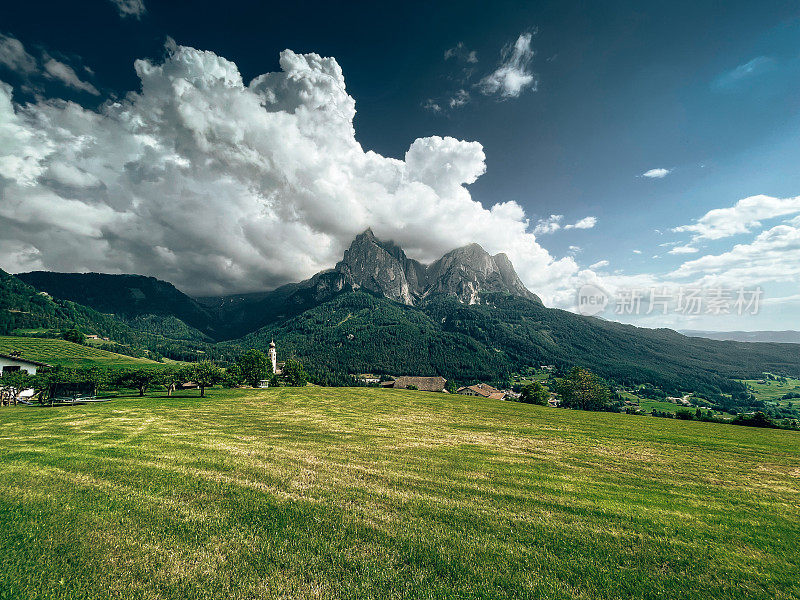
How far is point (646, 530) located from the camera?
9.33 meters

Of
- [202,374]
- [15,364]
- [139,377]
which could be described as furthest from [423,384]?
[15,364]

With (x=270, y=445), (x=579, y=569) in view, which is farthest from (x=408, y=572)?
(x=270, y=445)

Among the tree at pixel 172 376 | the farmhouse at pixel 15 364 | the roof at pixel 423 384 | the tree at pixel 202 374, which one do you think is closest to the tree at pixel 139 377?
the tree at pixel 172 376

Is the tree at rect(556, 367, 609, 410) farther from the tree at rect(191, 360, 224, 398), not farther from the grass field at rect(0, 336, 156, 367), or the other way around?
the grass field at rect(0, 336, 156, 367)

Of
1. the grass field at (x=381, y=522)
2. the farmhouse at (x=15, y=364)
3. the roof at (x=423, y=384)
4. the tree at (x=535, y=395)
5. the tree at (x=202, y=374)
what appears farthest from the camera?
the roof at (x=423, y=384)

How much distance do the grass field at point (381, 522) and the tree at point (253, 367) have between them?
201 feet

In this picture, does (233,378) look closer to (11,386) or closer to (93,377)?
(93,377)

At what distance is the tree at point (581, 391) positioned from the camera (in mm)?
83062

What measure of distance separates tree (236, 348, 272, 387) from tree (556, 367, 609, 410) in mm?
81776

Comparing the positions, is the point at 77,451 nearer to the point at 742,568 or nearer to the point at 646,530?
the point at 646,530

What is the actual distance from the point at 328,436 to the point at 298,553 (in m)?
14.9

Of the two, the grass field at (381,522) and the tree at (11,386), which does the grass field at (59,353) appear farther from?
the grass field at (381,522)

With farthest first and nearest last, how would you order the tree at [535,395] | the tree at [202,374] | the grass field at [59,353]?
the grass field at [59,353] < the tree at [535,395] < the tree at [202,374]

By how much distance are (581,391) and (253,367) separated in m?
88.4
